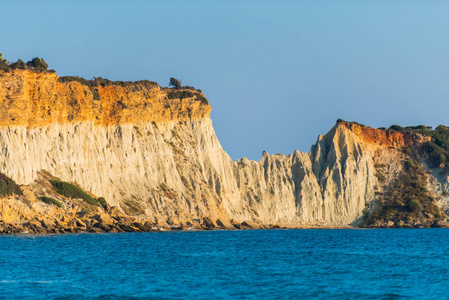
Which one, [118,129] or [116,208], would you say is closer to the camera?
[116,208]

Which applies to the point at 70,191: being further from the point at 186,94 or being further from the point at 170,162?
the point at 186,94

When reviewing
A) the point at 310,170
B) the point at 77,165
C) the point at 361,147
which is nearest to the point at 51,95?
the point at 77,165

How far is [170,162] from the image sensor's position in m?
82.0

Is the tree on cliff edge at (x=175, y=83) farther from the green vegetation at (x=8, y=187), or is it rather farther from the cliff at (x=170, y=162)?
the green vegetation at (x=8, y=187)

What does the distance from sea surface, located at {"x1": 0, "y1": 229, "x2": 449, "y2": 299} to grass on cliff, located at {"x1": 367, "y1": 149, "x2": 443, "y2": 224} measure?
133ft

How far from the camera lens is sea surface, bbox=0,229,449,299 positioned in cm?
2844

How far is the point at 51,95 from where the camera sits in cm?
6962

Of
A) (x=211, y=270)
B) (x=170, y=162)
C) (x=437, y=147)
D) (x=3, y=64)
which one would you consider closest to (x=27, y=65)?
(x=3, y=64)

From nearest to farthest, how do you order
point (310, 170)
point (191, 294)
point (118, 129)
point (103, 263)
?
point (191, 294) → point (103, 263) → point (118, 129) → point (310, 170)

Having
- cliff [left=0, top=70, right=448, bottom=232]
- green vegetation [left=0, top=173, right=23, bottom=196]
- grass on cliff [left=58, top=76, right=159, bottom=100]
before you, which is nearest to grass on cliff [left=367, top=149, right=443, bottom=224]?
cliff [left=0, top=70, right=448, bottom=232]

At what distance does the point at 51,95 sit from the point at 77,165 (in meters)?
8.01

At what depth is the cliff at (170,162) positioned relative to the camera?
218 feet

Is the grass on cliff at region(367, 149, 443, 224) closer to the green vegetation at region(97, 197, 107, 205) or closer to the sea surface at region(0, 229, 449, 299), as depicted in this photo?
the sea surface at region(0, 229, 449, 299)

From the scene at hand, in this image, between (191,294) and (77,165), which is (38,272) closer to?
(191,294)
